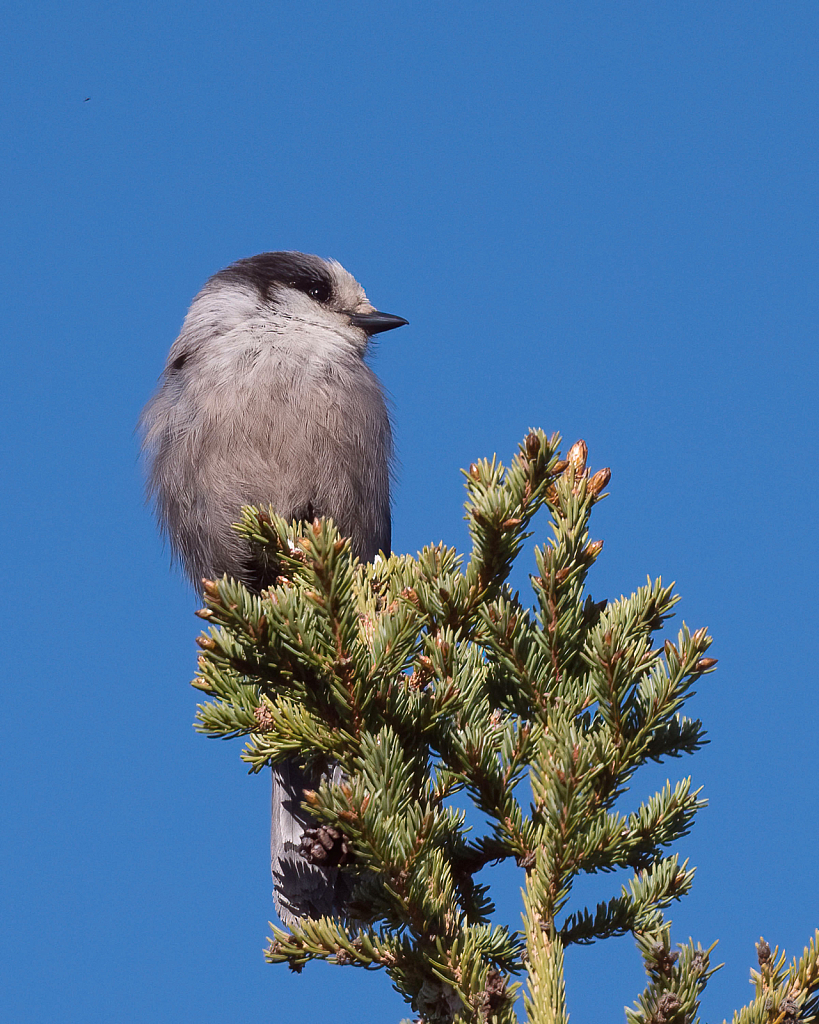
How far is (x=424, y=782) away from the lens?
1.77 m

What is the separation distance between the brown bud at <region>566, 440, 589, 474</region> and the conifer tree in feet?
0.08

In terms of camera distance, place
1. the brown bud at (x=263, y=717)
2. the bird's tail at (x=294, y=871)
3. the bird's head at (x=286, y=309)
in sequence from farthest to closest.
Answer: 1. the bird's head at (x=286, y=309)
2. the bird's tail at (x=294, y=871)
3. the brown bud at (x=263, y=717)

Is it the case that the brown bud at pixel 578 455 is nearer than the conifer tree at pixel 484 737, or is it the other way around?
the conifer tree at pixel 484 737

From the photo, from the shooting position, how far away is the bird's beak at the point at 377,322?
14.6 ft

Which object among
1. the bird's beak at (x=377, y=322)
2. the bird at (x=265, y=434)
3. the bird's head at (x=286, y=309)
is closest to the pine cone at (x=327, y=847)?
the bird at (x=265, y=434)

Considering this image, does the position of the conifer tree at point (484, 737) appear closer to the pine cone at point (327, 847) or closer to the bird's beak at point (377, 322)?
the pine cone at point (327, 847)

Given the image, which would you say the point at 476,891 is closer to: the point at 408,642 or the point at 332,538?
the point at 408,642

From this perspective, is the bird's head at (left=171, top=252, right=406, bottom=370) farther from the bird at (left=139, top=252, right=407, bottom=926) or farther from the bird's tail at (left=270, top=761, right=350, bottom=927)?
the bird's tail at (left=270, top=761, right=350, bottom=927)

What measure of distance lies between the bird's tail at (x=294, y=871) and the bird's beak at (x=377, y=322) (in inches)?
72.2

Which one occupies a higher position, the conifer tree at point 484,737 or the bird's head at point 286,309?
the bird's head at point 286,309

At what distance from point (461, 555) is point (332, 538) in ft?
1.02

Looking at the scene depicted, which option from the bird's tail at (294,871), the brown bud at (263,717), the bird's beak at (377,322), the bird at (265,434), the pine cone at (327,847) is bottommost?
the pine cone at (327,847)

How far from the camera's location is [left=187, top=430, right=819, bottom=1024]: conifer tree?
1560 millimetres

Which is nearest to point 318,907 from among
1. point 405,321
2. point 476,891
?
point 476,891
